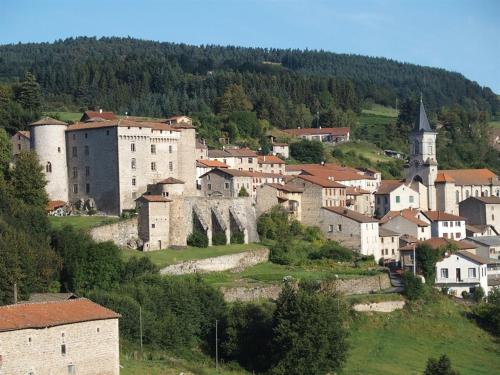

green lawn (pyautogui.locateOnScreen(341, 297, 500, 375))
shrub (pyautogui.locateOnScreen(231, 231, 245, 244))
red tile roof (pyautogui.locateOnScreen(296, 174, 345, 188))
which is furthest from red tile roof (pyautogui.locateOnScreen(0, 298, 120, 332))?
red tile roof (pyautogui.locateOnScreen(296, 174, 345, 188))

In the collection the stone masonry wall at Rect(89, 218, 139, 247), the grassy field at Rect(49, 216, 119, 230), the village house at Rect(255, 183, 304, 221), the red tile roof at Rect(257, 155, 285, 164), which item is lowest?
the stone masonry wall at Rect(89, 218, 139, 247)

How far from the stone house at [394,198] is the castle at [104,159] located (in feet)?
60.6

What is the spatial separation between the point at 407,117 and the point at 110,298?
78934 millimetres

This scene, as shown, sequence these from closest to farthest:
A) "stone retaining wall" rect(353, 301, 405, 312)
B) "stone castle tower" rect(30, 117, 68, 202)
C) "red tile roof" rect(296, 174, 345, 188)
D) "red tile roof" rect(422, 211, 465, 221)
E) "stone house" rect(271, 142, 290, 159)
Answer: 1. "stone retaining wall" rect(353, 301, 405, 312)
2. "stone castle tower" rect(30, 117, 68, 202)
3. "red tile roof" rect(296, 174, 345, 188)
4. "red tile roof" rect(422, 211, 465, 221)
5. "stone house" rect(271, 142, 290, 159)

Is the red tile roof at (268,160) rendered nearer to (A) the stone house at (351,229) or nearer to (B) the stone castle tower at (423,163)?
(B) the stone castle tower at (423,163)

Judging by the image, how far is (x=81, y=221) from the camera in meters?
56.5

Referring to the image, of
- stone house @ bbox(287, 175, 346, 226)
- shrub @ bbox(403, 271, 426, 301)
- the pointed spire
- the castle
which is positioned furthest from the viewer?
the pointed spire

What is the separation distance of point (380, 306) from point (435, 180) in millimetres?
27392

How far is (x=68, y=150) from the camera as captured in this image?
2425 inches

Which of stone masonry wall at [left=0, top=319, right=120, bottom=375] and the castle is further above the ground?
the castle

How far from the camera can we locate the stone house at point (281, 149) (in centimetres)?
9231

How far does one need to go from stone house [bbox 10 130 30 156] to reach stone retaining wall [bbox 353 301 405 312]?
20.2m

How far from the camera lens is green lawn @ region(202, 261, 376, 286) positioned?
178 feet

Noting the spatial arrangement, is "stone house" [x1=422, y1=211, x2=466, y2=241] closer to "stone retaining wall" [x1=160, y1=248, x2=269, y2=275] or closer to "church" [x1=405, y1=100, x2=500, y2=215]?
"church" [x1=405, y1=100, x2=500, y2=215]
